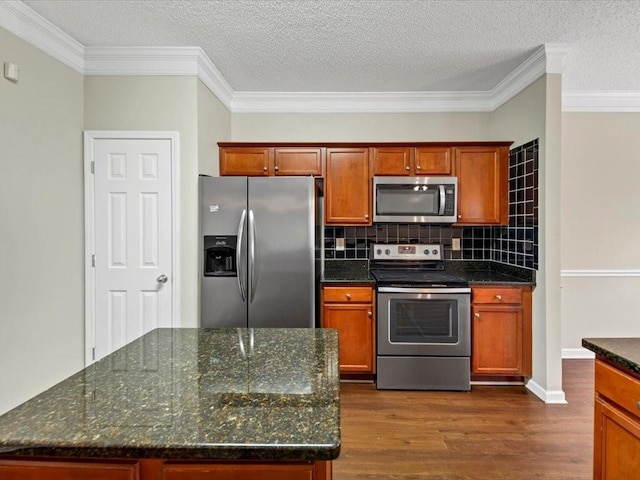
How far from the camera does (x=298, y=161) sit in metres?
3.64

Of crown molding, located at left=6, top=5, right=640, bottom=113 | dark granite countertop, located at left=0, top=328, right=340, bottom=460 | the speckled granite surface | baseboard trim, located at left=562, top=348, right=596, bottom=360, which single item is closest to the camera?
dark granite countertop, located at left=0, top=328, right=340, bottom=460

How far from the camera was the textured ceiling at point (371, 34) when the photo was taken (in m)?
2.34

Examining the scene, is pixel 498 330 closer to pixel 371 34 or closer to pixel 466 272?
pixel 466 272

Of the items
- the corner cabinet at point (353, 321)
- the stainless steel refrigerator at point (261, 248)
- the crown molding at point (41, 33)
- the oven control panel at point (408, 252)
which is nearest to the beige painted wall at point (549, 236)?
the oven control panel at point (408, 252)

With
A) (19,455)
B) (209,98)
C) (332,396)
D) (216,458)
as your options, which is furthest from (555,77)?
(19,455)

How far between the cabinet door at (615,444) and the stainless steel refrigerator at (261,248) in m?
1.92

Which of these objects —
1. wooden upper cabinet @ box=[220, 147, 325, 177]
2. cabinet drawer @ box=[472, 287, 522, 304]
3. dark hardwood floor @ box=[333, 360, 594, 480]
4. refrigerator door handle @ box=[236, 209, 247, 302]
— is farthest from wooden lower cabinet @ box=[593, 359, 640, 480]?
wooden upper cabinet @ box=[220, 147, 325, 177]

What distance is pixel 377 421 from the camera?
2678 millimetres

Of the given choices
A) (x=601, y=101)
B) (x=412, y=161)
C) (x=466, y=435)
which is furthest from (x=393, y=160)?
(x=466, y=435)

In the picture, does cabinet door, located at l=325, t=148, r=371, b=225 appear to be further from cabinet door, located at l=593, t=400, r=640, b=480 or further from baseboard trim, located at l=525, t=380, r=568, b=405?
cabinet door, located at l=593, t=400, r=640, b=480

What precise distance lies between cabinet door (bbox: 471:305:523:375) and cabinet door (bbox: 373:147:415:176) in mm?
1390

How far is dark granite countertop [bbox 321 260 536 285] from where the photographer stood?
3227mm

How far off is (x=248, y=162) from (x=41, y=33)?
67.8 inches

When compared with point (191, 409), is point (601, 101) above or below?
above
